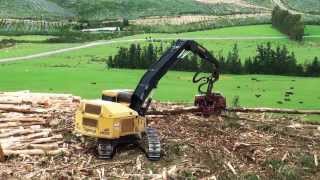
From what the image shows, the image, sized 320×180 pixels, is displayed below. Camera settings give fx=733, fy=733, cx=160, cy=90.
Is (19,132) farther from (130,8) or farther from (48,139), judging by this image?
(130,8)

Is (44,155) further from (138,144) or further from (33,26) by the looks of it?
(33,26)

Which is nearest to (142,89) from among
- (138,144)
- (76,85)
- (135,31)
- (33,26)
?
(138,144)

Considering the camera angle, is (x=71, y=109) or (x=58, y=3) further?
(x=58, y=3)

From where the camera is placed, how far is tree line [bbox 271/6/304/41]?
83938 millimetres

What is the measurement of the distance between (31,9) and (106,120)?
365 ft

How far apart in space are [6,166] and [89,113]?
299 centimetres

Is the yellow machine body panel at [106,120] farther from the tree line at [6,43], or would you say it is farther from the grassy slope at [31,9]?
the grassy slope at [31,9]

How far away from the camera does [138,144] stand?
78.2 ft

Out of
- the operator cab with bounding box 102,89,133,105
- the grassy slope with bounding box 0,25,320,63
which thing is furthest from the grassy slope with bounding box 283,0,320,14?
the operator cab with bounding box 102,89,133,105

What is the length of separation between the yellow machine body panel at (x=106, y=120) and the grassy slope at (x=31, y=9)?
3852 inches

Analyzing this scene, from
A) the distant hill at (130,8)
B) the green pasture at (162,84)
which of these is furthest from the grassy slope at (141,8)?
the green pasture at (162,84)

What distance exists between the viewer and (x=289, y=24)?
88438 mm

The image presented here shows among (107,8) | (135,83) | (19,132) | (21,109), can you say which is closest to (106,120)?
(19,132)

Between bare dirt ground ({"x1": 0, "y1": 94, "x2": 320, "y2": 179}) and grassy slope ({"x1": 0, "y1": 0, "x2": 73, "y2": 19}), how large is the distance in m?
94.3
